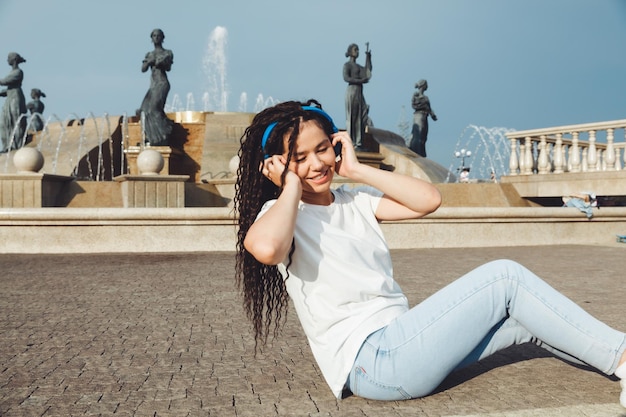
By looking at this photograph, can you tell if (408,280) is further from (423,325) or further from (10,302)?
(423,325)

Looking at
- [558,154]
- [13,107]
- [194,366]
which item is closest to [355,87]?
[558,154]

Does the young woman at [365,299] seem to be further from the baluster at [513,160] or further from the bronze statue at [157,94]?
the bronze statue at [157,94]

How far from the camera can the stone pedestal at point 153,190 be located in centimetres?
1269

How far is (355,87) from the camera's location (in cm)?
2041

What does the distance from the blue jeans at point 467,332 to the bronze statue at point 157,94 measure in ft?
54.9

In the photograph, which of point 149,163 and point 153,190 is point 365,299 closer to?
point 153,190

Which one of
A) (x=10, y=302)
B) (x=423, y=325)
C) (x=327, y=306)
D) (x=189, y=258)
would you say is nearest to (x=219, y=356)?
(x=327, y=306)

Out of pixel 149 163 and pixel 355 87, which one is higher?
pixel 355 87

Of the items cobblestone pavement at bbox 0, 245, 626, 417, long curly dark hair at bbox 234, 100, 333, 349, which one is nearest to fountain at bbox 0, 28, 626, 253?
cobblestone pavement at bbox 0, 245, 626, 417

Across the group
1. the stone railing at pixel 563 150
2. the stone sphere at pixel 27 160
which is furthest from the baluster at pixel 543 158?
the stone sphere at pixel 27 160

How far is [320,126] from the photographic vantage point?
256 centimetres

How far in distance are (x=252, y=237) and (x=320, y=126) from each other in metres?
0.54

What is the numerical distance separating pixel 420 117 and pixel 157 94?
1204cm

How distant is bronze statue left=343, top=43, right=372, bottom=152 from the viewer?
66.5 ft
